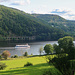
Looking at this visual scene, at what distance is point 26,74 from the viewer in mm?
19078

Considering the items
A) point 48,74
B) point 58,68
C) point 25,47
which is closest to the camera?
point 48,74

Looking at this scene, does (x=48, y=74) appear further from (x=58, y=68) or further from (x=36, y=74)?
(x=36, y=74)

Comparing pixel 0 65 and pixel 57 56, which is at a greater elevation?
pixel 57 56

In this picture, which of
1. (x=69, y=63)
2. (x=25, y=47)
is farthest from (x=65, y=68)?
(x=25, y=47)

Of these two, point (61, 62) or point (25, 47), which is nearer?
point (61, 62)

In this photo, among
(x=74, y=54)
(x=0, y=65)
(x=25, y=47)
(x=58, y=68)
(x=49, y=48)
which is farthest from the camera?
(x=25, y=47)

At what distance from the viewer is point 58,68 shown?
16094 millimetres

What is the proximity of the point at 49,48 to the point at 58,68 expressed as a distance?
58.9m

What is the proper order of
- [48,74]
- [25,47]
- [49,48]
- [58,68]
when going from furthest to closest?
[25,47] < [49,48] < [58,68] < [48,74]

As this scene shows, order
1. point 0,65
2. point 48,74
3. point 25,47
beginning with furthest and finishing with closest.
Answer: point 25,47
point 0,65
point 48,74

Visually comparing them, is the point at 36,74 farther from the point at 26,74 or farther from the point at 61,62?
the point at 61,62

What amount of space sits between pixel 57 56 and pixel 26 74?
206 inches

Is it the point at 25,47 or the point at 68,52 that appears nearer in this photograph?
the point at 68,52

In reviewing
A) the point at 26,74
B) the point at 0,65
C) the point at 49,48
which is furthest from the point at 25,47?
the point at 26,74
